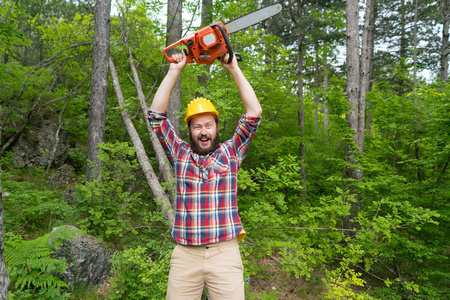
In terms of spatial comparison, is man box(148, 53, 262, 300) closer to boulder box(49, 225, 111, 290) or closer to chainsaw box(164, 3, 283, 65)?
chainsaw box(164, 3, 283, 65)

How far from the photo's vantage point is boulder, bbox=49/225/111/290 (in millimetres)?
3363

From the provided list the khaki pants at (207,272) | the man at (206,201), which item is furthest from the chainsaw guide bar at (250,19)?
the khaki pants at (207,272)

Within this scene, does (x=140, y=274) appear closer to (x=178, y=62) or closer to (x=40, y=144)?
(x=178, y=62)

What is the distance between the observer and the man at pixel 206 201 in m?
1.85

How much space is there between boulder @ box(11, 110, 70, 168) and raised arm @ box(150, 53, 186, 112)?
7363 mm

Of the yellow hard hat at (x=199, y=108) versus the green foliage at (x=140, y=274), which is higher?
the yellow hard hat at (x=199, y=108)

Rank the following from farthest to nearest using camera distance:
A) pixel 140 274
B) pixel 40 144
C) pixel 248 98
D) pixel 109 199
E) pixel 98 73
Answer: pixel 40 144 → pixel 98 73 → pixel 109 199 → pixel 140 274 → pixel 248 98

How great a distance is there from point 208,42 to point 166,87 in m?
0.46

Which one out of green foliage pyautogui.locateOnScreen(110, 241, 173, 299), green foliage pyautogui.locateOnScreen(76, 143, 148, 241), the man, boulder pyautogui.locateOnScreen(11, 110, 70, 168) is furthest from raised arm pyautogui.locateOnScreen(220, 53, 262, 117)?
boulder pyautogui.locateOnScreen(11, 110, 70, 168)

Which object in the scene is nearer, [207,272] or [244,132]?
[207,272]

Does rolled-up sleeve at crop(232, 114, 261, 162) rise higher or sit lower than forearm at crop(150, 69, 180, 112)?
lower

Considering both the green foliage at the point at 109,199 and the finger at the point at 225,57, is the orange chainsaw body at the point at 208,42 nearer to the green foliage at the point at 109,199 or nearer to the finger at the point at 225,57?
the finger at the point at 225,57

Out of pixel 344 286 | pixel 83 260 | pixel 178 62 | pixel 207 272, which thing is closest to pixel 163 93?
pixel 178 62

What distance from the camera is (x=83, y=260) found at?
11.6ft
